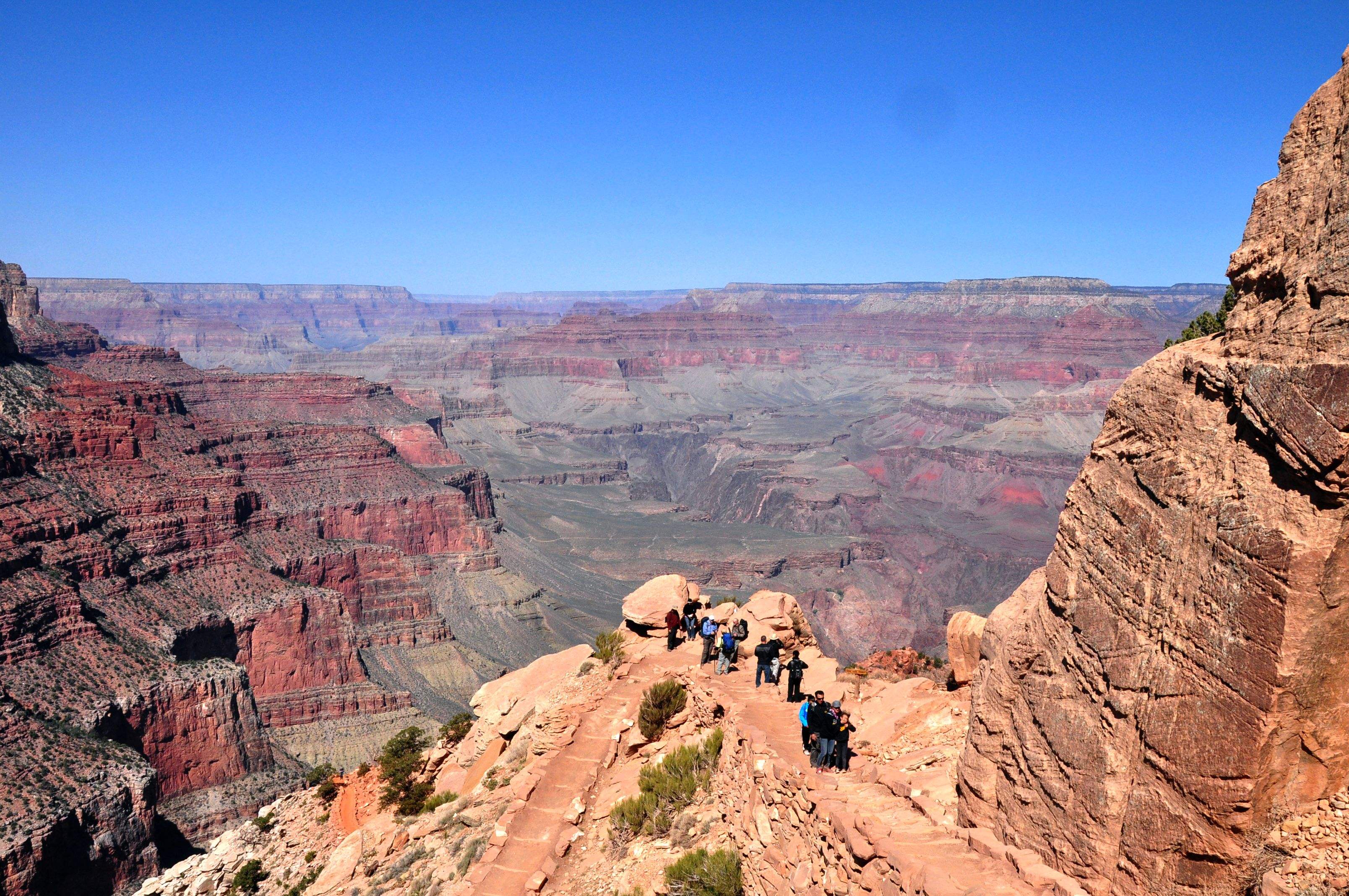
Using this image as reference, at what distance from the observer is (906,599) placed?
103 m

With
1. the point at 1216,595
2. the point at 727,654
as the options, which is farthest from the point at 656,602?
the point at 1216,595

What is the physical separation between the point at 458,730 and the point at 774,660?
12443mm

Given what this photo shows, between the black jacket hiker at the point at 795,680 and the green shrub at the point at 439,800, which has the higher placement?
the black jacket hiker at the point at 795,680

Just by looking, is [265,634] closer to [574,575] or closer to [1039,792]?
[574,575]

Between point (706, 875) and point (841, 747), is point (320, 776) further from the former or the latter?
point (841, 747)

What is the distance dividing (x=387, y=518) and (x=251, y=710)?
4105cm

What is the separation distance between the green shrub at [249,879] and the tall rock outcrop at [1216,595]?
61.2 ft

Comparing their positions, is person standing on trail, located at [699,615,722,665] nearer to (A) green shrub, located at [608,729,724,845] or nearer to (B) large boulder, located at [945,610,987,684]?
(A) green shrub, located at [608,729,724,845]

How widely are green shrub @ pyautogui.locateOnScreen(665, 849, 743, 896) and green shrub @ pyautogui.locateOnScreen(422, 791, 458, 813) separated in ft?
30.4

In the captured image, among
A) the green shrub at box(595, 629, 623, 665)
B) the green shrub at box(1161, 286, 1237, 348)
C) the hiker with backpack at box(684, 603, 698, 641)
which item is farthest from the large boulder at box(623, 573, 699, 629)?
the green shrub at box(1161, 286, 1237, 348)

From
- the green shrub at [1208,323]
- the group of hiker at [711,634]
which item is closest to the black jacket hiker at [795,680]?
the group of hiker at [711,634]

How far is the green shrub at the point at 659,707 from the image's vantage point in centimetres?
1594

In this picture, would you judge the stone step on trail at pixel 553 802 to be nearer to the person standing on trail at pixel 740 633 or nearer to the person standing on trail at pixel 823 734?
the person standing on trail at pixel 740 633

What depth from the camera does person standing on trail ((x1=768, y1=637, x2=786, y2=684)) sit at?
1647cm
